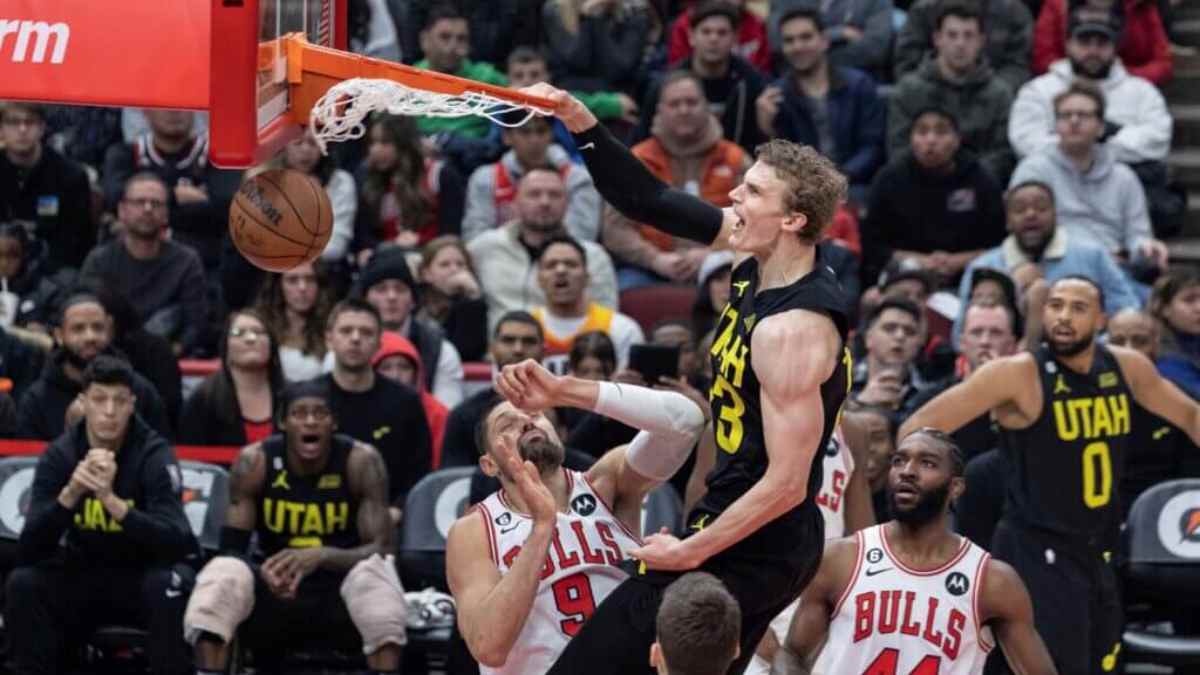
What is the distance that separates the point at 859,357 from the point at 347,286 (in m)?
3.07

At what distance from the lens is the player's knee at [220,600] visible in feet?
32.4

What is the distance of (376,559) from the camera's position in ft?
33.3

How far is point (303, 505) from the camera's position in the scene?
10391 millimetres

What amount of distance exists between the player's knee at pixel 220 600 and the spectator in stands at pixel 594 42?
513 cm

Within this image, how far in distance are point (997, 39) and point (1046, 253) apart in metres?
2.56

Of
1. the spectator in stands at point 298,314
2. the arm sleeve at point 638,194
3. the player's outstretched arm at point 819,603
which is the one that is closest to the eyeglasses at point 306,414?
the spectator in stands at point 298,314

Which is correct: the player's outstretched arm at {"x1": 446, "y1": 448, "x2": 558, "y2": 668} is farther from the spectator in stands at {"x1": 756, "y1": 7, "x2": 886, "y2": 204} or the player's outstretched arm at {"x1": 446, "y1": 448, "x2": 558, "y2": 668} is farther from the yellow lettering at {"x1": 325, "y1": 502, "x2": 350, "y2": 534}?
the spectator in stands at {"x1": 756, "y1": 7, "x2": 886, "y2": 204}

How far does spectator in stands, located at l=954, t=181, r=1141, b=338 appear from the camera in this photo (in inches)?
487

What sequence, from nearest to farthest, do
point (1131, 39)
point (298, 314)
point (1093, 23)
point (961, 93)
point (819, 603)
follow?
point (819, 603) → point (298, 314) → point (961, 93) → point (1093, 23) → point (1131, 39)

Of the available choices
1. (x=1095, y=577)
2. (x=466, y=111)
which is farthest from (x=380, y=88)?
(x=1095, y=577)

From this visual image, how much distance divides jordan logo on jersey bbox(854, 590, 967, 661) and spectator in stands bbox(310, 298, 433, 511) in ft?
11.0

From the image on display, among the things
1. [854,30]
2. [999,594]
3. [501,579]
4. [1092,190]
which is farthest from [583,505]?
[854,30]

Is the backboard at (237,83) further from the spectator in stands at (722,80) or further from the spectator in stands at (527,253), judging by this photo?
the spectator in stands at (722,80)

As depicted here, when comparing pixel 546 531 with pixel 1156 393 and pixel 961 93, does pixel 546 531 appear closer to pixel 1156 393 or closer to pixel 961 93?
pixel 1156 393
